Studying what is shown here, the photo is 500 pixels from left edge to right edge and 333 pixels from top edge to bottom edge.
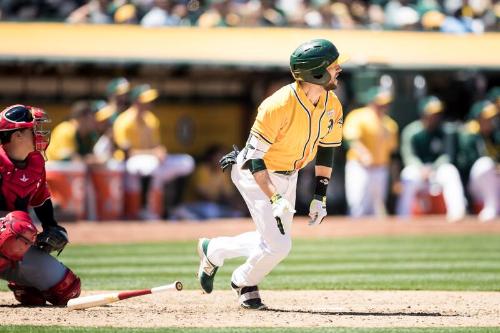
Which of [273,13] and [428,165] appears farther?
[273,13]

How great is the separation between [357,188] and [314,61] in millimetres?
8870

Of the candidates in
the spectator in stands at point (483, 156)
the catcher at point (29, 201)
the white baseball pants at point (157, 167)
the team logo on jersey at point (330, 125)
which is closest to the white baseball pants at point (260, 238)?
the team logo on jersey at point (330, 125)

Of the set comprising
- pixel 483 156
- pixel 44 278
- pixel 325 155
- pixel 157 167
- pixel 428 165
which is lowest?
pixel 157 167

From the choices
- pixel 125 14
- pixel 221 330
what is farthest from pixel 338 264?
pixel 125 14

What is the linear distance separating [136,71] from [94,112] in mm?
1666

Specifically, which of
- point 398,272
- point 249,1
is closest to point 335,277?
point 398,272

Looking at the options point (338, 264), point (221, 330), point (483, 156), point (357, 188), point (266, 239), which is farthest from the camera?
point (483, 156)

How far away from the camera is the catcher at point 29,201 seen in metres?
7.40

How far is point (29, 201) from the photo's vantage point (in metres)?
7.61

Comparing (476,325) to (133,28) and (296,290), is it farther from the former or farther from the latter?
(133,28)

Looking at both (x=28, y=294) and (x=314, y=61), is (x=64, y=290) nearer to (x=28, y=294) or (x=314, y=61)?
(x=28, y=294)

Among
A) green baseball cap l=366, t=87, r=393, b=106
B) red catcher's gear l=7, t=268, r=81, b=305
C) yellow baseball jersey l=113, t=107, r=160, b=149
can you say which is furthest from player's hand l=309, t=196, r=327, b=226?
green baseball cap l=366, t=87, r=393, b=106

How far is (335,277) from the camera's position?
32.0 feet

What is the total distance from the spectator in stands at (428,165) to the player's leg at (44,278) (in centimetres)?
945
